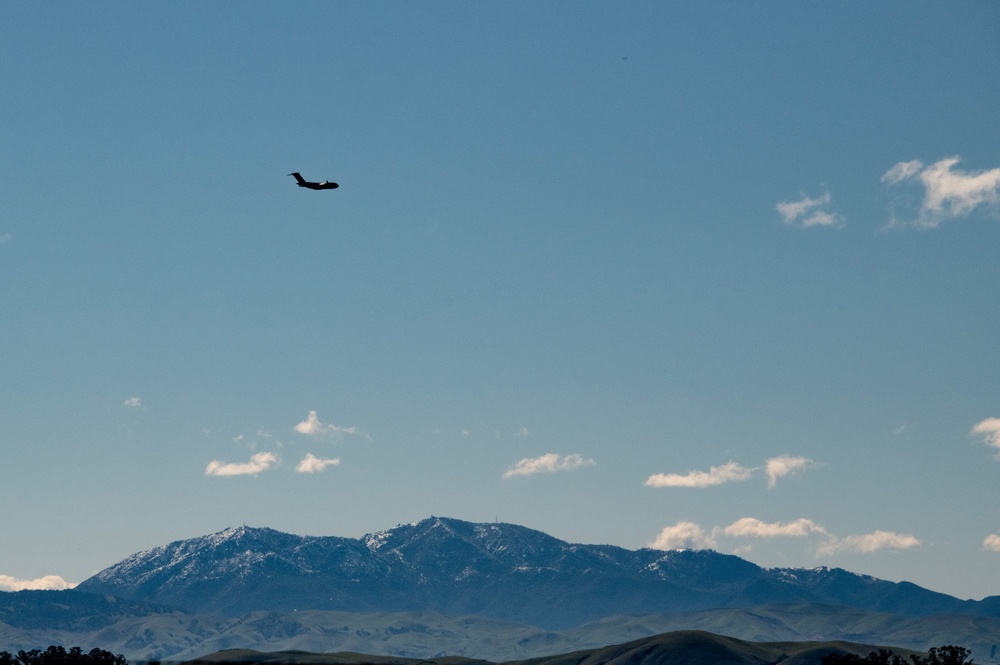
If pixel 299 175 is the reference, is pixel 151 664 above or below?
below

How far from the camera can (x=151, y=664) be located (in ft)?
431

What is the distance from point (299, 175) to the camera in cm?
10006

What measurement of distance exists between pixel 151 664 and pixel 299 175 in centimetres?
5897

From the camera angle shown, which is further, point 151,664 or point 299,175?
point 151,664
